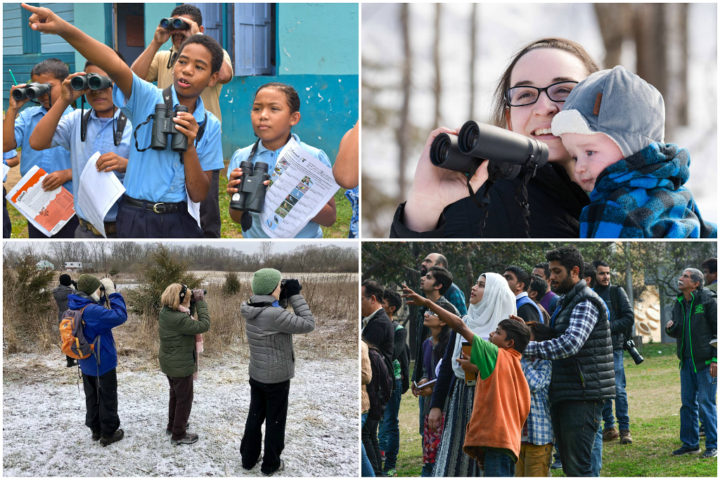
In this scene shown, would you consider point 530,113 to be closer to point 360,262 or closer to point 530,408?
point 360,262

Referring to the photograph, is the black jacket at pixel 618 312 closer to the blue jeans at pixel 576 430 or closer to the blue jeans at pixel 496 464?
the blue jeans at pixel 576 430

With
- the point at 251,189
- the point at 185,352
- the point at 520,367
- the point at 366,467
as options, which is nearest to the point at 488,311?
the point at 520,367

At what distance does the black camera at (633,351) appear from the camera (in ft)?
14.0

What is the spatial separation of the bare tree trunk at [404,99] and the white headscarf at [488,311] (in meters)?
1.06

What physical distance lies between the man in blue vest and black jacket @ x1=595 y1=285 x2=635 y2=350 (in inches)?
17.8

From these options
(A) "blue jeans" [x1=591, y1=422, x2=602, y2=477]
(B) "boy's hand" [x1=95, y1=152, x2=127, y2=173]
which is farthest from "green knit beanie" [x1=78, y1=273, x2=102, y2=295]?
(A) "blue jeans" [x1=591, y1=422, x2=602, y2=477]

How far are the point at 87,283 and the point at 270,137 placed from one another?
4.68 feet

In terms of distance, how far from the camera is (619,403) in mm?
4227

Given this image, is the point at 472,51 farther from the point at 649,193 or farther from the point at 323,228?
the point at 649,193

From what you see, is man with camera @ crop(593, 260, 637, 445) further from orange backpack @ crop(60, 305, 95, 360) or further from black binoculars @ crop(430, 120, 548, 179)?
orange backpack @ crop(60, 305, 95, 360)

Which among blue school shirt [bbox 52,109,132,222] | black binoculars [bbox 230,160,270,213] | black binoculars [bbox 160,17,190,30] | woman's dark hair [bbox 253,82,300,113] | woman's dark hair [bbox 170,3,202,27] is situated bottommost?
black binoculars [bbox 230,160,270,213]

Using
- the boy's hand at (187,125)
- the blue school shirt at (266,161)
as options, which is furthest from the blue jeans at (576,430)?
the boy's hand at (187,125)

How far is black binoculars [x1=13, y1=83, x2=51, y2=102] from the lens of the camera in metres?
4.29

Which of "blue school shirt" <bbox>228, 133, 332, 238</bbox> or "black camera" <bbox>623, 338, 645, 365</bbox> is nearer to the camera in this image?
"black camera" <bbox>623, 338, 645, 365</bbox>
